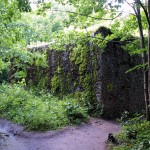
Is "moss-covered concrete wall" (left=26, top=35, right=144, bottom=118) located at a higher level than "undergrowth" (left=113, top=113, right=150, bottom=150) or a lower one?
higher

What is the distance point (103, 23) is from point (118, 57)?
1871 mm

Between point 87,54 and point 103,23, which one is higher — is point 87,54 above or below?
below

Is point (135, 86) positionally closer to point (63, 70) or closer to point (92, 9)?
point (63, 70)

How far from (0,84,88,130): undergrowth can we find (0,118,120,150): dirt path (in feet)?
1.38

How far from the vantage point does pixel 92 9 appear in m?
8.12

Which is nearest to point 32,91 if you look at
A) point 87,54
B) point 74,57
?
point 74,57

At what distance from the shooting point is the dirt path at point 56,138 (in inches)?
302

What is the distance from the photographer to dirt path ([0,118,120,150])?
7664mm

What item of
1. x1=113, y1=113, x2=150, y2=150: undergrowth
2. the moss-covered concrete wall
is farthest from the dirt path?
the moss-covered concrete wall

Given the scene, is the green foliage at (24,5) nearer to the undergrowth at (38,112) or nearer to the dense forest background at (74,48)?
the dense forest background at (74,48)

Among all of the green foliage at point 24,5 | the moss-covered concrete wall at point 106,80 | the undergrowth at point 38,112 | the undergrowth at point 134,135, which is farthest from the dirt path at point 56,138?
the green foliage at point 24,5

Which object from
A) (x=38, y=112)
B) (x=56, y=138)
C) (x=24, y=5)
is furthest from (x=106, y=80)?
(x=24, y=5)

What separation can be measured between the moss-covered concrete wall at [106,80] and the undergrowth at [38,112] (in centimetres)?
87

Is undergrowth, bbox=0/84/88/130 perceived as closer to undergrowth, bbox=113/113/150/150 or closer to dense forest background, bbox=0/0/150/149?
dense forest background, bbox=0/0/150/149
